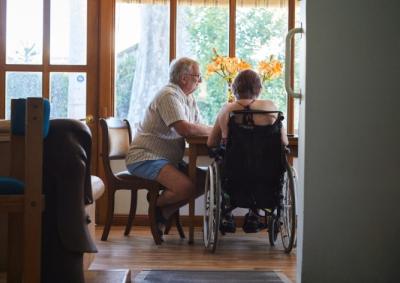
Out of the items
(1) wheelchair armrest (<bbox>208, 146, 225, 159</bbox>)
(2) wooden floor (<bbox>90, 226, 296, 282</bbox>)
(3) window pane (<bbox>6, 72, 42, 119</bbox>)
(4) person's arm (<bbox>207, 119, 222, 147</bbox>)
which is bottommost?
(2) wooden floor (<bbox>90, 226, 296, 282</bbox>)

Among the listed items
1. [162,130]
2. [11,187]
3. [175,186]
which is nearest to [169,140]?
[162,130]

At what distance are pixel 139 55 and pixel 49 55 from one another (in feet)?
2.21

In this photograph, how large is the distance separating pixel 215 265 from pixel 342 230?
0.94 metres

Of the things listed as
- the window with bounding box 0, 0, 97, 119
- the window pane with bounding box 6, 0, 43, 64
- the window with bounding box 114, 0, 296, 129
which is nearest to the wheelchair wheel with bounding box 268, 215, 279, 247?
the window with bounding box 114, 0, 296, 129

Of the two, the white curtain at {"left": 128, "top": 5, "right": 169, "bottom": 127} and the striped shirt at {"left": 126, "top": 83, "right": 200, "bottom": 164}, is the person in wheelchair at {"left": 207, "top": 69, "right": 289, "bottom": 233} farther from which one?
the white curtain at {"left": 128, "top": 5, "right": 169, "bottom": 127}

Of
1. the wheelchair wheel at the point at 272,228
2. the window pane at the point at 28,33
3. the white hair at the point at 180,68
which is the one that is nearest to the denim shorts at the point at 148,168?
the white hair at the point at 180,68

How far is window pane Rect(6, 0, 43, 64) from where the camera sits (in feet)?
14.7

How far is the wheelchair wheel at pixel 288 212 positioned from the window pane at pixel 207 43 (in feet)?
4.39

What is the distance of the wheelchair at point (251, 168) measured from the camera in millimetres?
3195

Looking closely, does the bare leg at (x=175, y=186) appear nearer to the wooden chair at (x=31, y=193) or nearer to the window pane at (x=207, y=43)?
the window pane at (x=207, y=43)

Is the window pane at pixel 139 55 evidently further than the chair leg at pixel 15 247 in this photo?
Yes

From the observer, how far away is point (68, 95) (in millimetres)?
4480

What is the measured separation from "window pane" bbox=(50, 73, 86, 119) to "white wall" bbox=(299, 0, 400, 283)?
260 cm

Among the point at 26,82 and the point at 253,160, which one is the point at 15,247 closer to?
the point at 253,160
